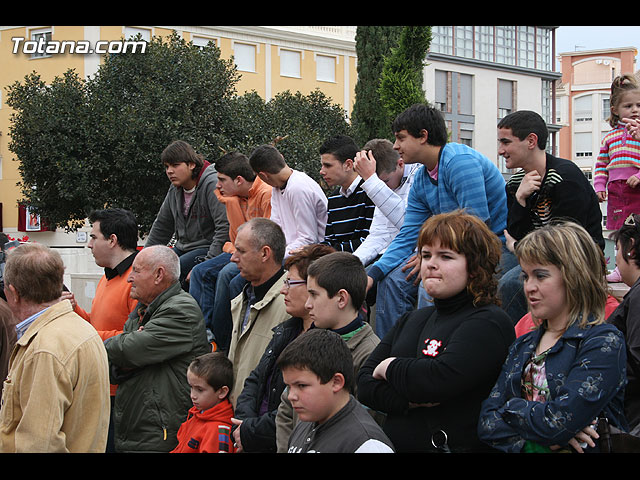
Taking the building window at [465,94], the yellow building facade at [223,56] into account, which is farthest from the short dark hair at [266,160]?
the building window at [465,94]

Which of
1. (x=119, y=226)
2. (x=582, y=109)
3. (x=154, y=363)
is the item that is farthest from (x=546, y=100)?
(x=154, y=363)

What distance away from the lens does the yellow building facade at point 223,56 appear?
109 feet

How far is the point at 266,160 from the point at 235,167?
630 millimetres

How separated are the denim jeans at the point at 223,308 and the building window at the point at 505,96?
4374cm

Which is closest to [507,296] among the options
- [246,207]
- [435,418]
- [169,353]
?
[435,418]

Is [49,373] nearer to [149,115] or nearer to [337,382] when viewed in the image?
[337,382]

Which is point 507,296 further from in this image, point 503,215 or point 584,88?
point 584,88

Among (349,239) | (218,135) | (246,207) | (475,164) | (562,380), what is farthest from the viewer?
(218,135)

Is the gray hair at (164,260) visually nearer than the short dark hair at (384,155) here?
Yes

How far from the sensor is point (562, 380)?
9.61 feet

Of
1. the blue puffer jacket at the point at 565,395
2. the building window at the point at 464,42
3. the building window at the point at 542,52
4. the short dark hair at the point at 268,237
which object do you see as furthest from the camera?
the building window at the point at 542,52

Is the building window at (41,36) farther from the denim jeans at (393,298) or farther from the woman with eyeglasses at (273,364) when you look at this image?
the woman with eyeglasses at (273,364)

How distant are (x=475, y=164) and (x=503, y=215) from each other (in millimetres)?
461
